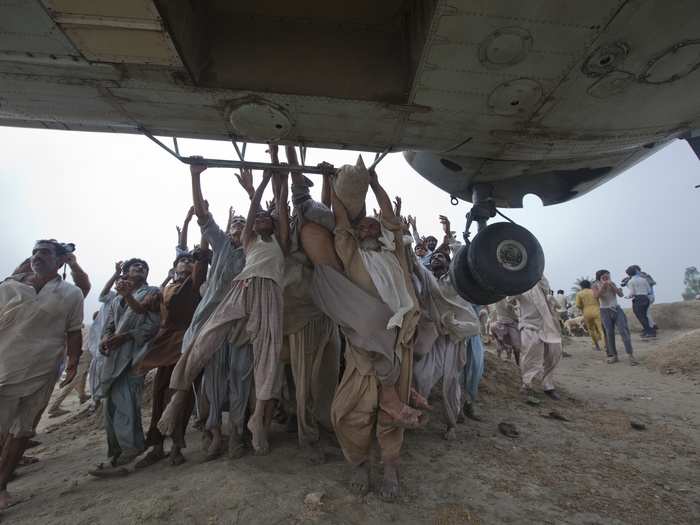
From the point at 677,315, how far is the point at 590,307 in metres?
5.84

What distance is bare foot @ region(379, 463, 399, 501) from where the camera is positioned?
2213 millimetres

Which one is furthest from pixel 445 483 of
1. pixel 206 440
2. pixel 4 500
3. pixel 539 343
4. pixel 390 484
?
pixel 539 343

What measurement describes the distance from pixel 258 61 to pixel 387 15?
3.48 ft

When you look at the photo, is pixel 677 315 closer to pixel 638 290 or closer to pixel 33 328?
pixel 638 290

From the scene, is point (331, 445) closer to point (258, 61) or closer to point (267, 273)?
point (267, 273)

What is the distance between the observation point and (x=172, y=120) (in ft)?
9.15

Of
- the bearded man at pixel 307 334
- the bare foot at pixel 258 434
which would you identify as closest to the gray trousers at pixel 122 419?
the bare foot at pixel 258 434

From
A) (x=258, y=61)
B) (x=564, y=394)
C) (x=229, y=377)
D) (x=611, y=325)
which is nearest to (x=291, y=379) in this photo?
(x=229, y=377)

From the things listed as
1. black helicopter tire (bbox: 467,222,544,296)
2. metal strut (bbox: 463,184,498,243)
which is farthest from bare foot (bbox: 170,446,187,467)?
metal strut (bbox: 463,184,498,243)

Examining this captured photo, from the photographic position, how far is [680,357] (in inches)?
258

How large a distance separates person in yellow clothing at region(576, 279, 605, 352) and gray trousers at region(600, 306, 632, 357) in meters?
1.17

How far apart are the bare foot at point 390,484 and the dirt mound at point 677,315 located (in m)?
13.7

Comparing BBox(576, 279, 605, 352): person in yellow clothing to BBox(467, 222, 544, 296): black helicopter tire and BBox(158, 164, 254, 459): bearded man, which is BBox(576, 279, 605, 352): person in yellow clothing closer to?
BBox(467, 222, 544, 296): black helicopter tire

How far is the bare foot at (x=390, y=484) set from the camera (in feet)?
7.26
